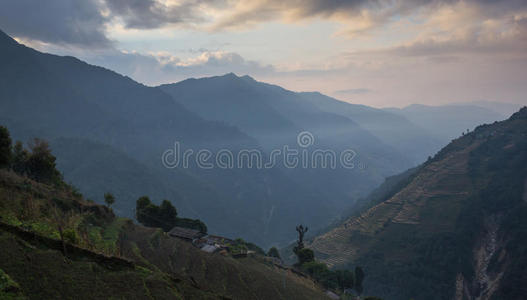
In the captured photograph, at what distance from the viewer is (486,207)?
80.3m

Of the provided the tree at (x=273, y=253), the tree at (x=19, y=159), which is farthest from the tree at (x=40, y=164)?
Answer: the tree at (x=273, y=253)

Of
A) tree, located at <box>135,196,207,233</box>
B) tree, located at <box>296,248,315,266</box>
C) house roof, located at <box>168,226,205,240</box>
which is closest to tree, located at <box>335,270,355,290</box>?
tree, located at <box>296,248,315,266</box>

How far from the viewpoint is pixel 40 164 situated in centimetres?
3756

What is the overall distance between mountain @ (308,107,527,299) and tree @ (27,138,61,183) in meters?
67.1

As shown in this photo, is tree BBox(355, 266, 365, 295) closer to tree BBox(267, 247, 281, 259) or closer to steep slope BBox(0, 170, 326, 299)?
tree BBox(267, 247, 281, 259)

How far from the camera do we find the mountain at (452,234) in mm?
65062

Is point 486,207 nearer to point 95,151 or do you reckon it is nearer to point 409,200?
point 409,200

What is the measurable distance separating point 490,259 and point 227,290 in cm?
7358

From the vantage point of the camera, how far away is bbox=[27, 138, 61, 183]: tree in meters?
37.2

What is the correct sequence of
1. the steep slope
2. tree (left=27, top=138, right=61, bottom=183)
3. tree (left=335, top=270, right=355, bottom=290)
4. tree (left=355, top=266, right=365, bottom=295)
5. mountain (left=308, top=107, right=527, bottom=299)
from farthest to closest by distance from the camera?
mountain (left=308, top=107, right=527, bottom=299), tree (left=355, top=266, right=365, bottom=295), tree (left=335, top=270, right=355, bottom=290), tree (left=27, top=138, right=61, bottom=183), the steep slope

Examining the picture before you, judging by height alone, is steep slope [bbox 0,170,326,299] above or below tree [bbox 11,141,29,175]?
below

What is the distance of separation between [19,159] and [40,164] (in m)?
2.14

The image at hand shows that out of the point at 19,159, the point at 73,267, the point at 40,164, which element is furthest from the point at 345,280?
the point at 19,159

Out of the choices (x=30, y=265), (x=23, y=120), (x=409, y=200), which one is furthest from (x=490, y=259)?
(x=23, y=120)
